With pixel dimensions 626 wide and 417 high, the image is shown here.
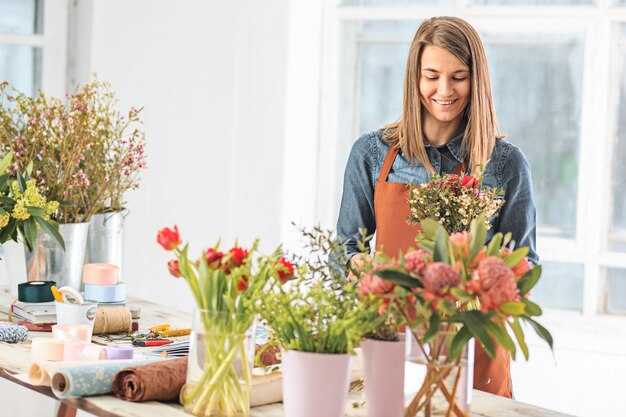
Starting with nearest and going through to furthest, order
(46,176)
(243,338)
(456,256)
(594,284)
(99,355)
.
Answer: (456,256) < (243,338) < (99,355) < (46,176) < (594,284)

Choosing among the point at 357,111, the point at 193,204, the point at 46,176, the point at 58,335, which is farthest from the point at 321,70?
the point at 58,335

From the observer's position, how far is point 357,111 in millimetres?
4891

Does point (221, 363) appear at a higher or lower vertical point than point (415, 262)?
lower

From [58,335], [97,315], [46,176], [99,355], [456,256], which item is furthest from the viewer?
[46,176]

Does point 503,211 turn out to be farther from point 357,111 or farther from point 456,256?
point 357,111

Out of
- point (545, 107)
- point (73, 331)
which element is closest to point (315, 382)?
point (73, 331)

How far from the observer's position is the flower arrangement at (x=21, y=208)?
9.13ft

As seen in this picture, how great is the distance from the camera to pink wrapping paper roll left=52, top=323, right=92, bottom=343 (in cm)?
240

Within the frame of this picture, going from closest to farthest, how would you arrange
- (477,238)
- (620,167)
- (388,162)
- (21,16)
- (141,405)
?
(477,238)
(141,405)
(388,162)
(620,167)
(21,16)

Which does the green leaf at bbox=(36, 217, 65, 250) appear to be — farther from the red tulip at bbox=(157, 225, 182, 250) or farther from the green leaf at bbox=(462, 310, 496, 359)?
the green leaf at bbox=(462, 310, 496, 359)

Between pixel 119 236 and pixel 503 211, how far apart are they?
131cm

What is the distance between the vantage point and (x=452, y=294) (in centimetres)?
165

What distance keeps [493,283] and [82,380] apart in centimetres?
87

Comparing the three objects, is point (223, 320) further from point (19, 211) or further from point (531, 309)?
point (19, 211)
